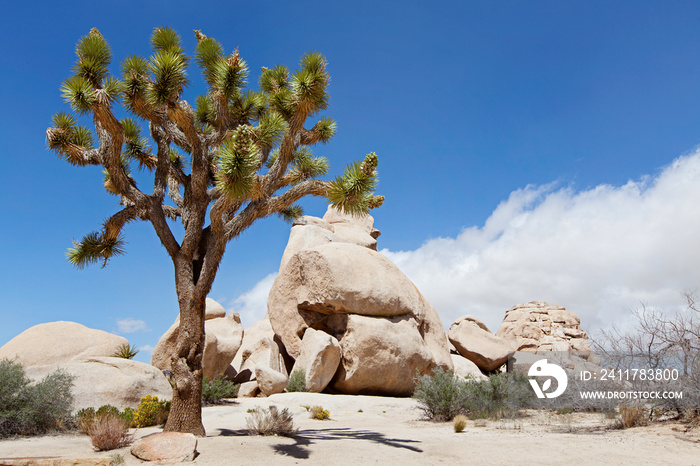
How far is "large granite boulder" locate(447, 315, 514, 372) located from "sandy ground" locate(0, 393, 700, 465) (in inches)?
480

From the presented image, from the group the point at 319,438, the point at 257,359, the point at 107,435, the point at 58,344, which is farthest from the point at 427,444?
the point at 58,344

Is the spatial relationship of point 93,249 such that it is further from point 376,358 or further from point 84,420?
point 376,358

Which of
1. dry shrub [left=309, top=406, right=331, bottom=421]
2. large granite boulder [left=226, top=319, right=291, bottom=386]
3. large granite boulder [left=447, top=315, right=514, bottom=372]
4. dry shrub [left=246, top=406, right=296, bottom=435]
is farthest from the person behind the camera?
large granite boulder [left=447, top=315, right=514, bottom=372]

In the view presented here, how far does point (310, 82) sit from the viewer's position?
909cm

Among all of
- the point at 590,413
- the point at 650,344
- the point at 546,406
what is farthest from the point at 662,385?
the point at 546,406

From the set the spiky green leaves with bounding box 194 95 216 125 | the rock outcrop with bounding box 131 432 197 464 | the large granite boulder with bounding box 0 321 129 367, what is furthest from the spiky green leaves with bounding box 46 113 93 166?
the large granite boulder with bounding box 0 321 129 367

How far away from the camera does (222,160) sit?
295 inches

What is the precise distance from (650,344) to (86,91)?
12571mm

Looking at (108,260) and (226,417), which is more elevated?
(108,260)

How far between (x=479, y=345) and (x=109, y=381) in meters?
17.8

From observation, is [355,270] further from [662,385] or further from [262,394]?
[662,385]

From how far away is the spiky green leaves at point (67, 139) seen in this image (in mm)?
9461

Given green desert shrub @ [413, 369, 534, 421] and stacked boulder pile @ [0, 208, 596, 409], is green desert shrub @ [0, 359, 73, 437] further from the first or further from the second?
green desert shrub @ [413, 369, 534, 421]

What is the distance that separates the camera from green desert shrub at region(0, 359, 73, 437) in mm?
9023
